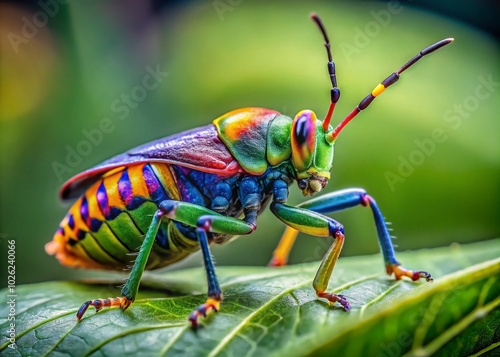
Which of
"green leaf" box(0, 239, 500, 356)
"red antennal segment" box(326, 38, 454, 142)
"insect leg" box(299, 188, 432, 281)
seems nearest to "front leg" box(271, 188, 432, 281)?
"insect leg" box(299, 188, 432, 281)

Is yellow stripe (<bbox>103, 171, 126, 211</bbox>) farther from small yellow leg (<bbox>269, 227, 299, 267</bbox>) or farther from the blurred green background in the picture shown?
the blurred green background

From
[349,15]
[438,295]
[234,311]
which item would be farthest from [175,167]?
[349,15]

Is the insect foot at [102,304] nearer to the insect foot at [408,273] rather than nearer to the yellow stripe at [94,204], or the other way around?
the yellow stripe at [94,204]

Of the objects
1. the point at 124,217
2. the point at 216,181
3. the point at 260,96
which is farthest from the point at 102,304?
the point at 260,96

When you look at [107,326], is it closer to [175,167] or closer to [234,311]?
[234,311]

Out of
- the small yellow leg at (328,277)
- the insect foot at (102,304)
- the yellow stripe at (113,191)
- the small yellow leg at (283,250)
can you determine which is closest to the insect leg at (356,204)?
the small yellow leg at (328,277)

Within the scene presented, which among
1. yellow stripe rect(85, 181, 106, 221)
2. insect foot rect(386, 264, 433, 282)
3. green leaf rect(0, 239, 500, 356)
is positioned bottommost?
insect foot rect(386, 264, 433, 282)
